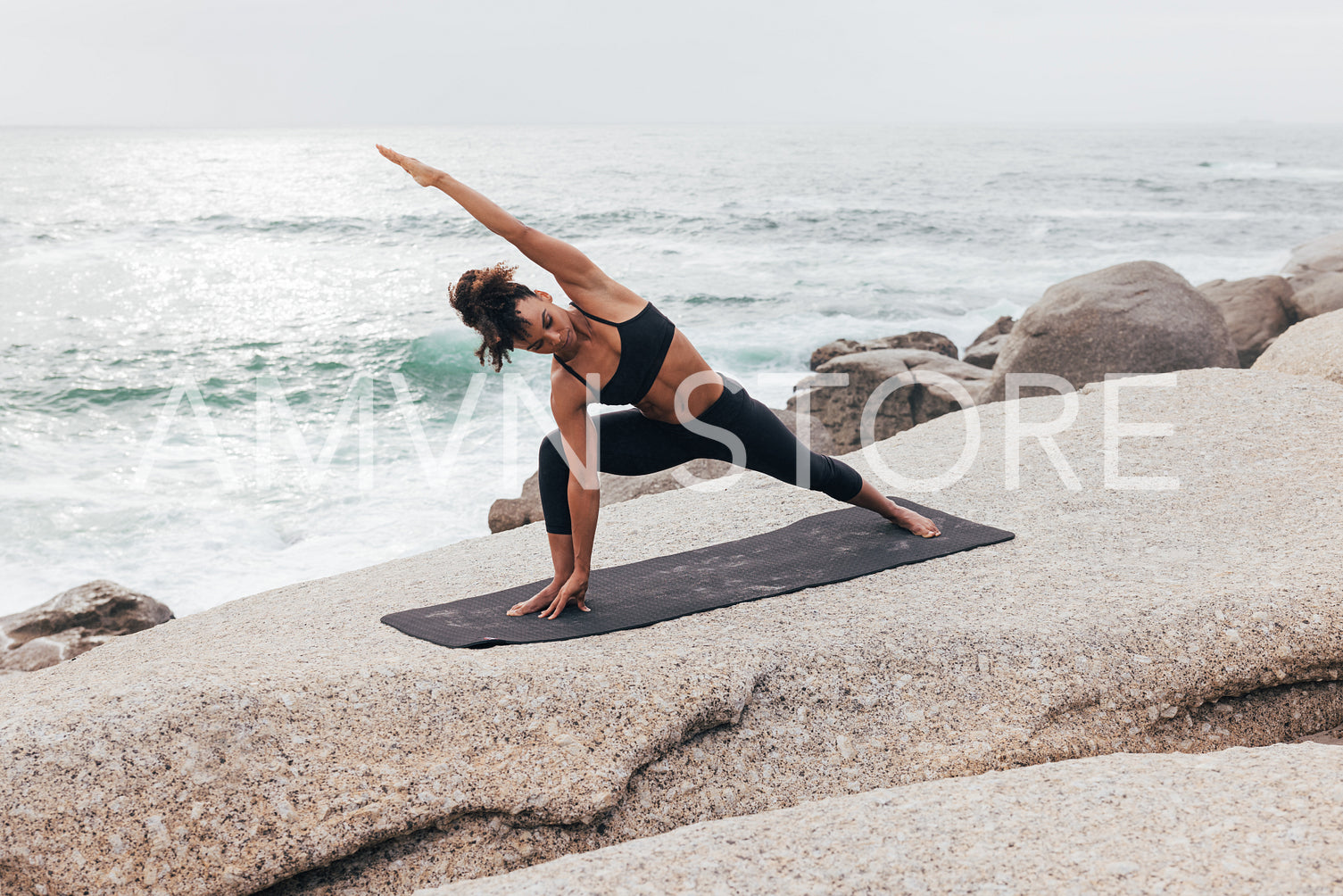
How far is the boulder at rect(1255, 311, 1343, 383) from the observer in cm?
648

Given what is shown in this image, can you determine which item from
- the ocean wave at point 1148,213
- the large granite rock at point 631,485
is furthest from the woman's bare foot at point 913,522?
the ocean wave at point 1148,213

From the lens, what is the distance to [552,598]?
3889 mm

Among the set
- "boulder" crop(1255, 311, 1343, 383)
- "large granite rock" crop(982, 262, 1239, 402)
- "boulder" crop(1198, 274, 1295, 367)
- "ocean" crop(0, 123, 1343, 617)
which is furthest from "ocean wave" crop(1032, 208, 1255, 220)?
"boulder" crop(1255, 311, 1343, 383)

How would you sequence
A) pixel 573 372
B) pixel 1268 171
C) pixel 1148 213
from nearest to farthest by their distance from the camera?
1. pixel 573 372
2. pixel 1148 213
3. pixel 1268 171

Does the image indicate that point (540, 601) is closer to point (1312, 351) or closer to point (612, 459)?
point (612, 459)

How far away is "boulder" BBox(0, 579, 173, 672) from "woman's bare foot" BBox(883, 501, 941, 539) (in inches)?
201

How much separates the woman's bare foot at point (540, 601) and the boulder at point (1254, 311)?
8.65m

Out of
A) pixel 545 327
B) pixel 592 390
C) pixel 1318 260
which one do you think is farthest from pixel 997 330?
pixel 545 327

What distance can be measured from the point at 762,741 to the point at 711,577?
128 cm

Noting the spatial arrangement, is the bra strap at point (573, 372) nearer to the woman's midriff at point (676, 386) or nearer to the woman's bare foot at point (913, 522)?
the woman's midriff at point (676, 386)

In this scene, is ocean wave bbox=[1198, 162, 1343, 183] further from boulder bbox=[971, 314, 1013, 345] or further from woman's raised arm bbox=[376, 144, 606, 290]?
woman's raised arm bbox=[376, 144, 606, 290]

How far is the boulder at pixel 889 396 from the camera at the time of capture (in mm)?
9531

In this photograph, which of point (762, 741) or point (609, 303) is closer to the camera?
point (762, 741)

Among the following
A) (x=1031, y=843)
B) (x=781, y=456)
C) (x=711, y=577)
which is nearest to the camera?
(x=1031, y=843)
